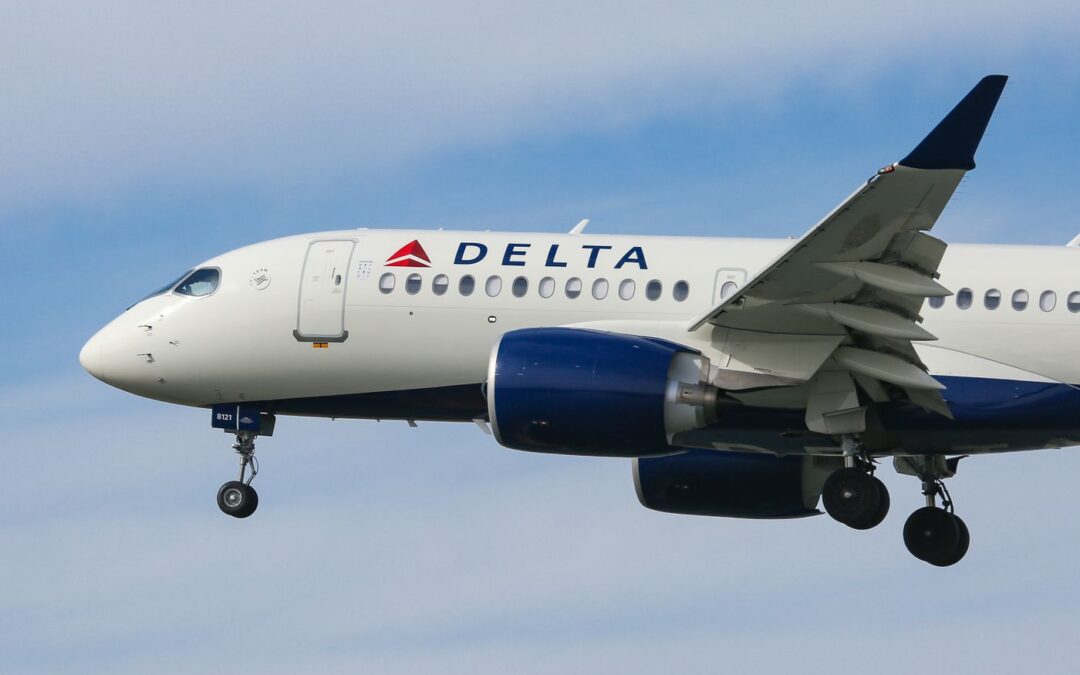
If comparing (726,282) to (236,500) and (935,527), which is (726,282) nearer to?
(935,527)

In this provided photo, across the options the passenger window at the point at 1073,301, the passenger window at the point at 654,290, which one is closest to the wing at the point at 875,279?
the passenger window at the point at 654,290

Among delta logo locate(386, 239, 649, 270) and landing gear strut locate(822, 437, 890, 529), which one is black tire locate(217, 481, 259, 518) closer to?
delta logo locate(386, 239, 649, 270)

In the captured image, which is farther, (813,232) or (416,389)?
(416,389)

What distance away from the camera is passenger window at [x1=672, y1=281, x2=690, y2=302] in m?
28.1

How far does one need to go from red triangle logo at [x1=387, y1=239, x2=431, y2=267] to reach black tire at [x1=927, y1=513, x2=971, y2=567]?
29.7 feet

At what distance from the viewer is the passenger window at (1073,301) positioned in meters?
27.4

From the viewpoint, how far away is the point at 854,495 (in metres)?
27.0

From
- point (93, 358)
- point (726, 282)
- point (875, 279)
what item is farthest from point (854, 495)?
point (93, 358)

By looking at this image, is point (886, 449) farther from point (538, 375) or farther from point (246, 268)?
point (246, 268)

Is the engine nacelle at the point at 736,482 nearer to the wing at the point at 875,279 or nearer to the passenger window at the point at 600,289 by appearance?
the passenger window at the point at 600,289

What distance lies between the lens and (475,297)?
1131 inches

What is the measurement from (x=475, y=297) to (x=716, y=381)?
4244 mm

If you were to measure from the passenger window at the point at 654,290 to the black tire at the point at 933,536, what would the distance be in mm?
5699

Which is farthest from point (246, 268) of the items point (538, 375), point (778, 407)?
point (778, 407)
